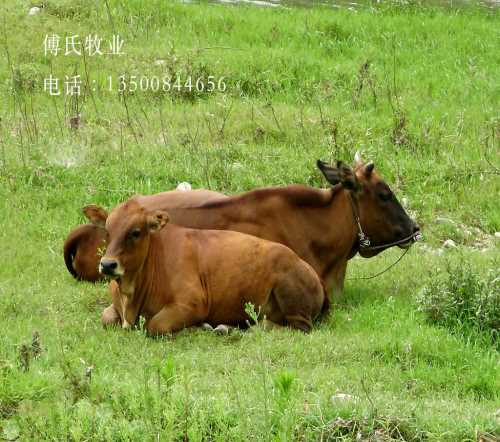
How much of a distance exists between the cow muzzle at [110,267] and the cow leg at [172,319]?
1.51ft

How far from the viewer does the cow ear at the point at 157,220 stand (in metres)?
10.1

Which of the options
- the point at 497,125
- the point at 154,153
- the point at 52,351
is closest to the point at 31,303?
the point at 52,351

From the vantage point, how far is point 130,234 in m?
9.95

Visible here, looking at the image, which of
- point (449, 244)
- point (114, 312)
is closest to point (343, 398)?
point (114, 312)

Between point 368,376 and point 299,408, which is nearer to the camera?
point 299,408

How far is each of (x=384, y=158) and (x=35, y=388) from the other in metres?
6.99

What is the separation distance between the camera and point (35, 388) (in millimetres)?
8172

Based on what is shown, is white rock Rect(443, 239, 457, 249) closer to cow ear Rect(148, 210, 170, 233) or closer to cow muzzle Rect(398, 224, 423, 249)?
cow muzzle Rect(398, 224, 423, 249)

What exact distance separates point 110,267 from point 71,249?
5.56ft

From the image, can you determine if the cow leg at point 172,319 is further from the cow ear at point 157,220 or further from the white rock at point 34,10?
the white rock at point 34,10

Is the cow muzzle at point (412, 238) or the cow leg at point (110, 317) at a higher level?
the cow muzzle at point (412, 238)

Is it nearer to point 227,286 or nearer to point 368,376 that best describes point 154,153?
point 227,286

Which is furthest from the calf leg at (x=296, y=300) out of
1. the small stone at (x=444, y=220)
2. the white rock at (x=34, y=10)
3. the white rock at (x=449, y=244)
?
the white rock at (x=34, y=10)

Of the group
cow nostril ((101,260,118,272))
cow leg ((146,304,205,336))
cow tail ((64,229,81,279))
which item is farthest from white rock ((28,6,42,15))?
cow nostril ((101,260,118,272))
